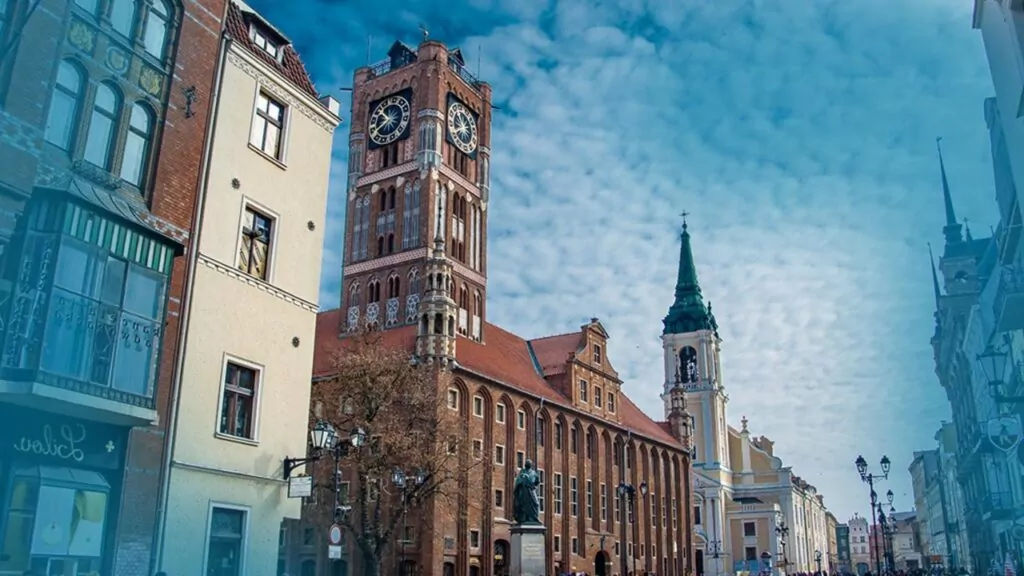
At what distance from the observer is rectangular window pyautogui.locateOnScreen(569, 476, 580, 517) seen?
52.0 m

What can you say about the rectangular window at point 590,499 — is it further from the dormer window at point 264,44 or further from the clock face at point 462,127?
the dormer window at point 264,44

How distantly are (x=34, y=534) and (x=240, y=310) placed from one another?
6446mm

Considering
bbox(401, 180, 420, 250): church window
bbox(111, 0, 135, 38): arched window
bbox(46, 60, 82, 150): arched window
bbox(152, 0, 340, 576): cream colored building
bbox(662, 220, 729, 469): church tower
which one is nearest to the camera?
bbox(46, 60, 82, 150): arched window

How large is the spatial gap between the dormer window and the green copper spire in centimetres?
7596

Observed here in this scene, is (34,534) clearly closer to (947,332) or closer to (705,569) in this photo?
(947,332)

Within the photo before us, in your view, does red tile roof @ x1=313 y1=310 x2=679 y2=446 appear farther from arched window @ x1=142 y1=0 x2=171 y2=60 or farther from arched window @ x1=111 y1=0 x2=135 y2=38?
arched window @ x1=111 y1=0 x2=135 y2=38

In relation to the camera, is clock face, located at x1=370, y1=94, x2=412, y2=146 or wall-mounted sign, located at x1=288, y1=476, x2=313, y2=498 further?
clock face, located at x1=370, y1=94, x2=412, y2=146

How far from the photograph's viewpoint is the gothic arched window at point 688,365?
296 feet

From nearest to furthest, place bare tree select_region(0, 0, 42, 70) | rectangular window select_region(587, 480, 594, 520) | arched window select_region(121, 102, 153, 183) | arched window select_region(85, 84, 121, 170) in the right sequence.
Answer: bare tree select_region(0, 0, 42, 70) < arched window select_region(85, 84, 121, 170) < arched window select_region(121, 102, 153, 183) < rectangular window select_region(587, 480, 594, 520)

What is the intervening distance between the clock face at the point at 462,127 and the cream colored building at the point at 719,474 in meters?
36.1

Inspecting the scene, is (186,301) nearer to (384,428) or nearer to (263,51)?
(263,51)

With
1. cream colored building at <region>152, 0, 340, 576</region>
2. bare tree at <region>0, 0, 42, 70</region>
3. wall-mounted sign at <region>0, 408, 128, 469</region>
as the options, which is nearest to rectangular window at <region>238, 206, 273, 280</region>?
cream colored building at <region>152, 0, 340, 576</region>

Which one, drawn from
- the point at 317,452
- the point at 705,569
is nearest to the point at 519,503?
the point at 317,452

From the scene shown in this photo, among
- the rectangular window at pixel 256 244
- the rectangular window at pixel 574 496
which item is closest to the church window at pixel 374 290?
the rectangular window at pixel 574 496
